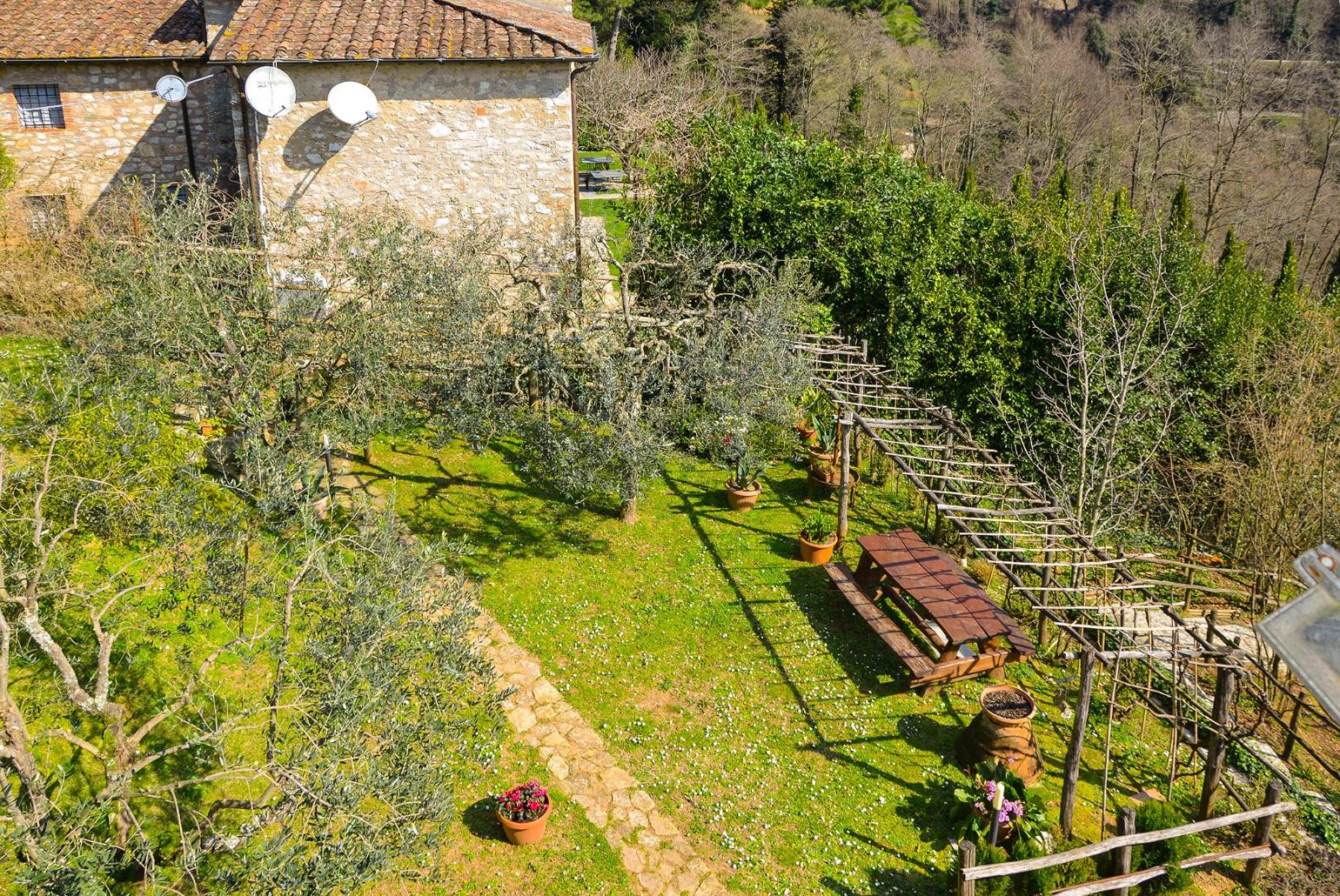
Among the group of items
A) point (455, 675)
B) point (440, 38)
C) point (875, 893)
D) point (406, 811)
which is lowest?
point (875, 893)

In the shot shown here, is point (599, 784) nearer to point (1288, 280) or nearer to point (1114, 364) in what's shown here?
point (1114, 364)

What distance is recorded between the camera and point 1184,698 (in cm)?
1005

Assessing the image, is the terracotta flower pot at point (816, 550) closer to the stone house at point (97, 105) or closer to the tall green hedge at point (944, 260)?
the tall green hedge at point (944, 260)

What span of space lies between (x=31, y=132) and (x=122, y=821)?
17847 millimetres

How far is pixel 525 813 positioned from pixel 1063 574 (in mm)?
9580

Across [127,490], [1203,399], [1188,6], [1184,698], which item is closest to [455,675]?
[127,490]

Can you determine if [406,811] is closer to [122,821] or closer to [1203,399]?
[122,821]

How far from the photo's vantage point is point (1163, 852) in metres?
7.99

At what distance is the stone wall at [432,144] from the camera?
15.2m

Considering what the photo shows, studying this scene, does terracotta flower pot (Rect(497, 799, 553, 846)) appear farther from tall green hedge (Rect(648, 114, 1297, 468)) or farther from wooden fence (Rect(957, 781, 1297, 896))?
tall green hedge (Rect(648, 114, 1297, 468))

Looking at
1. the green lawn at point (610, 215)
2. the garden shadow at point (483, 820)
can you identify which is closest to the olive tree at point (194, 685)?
the garden shadow at point (483, 820)

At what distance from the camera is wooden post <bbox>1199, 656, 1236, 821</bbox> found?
8.38m

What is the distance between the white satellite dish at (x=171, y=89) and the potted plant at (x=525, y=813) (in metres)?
15.9

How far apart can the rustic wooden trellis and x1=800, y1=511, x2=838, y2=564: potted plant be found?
35 cm
